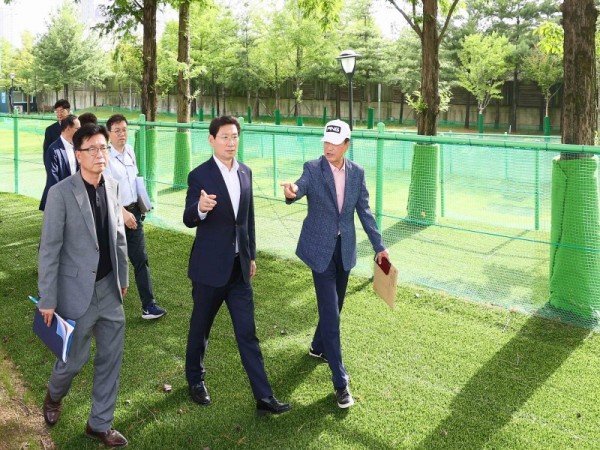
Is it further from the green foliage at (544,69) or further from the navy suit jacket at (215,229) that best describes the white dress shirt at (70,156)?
the green foliage at (544,69)

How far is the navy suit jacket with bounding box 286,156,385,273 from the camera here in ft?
16.8

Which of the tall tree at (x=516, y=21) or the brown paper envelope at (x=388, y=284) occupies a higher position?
the tall tree at (x=516, y=21)

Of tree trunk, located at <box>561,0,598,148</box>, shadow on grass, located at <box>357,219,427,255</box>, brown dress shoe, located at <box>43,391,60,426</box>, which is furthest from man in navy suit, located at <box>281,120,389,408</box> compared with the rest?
shadow on grass, located at <box>357,219,427,255</box>

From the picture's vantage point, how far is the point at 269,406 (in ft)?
16.1

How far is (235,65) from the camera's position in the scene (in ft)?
179

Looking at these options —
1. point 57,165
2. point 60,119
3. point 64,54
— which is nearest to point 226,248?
point 57,165

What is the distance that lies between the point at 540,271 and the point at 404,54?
1643 inches

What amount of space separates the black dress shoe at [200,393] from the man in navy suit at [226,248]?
1.34 feet

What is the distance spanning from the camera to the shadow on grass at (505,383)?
465 cm

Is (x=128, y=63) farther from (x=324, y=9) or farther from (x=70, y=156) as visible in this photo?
(x=70, y=156)

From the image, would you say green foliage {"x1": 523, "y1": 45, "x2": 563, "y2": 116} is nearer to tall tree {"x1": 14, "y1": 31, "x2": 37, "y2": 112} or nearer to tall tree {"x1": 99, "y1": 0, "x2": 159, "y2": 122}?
tall tree {"x1": 99, "y1": 0, "x2": 159, "y2": 122}

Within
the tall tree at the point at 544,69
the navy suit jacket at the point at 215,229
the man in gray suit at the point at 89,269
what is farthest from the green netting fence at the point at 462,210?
the tall tree at the point at 544,69

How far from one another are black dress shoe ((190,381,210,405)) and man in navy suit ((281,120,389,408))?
3.20 feet

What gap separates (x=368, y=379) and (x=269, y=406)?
3.37 ft
